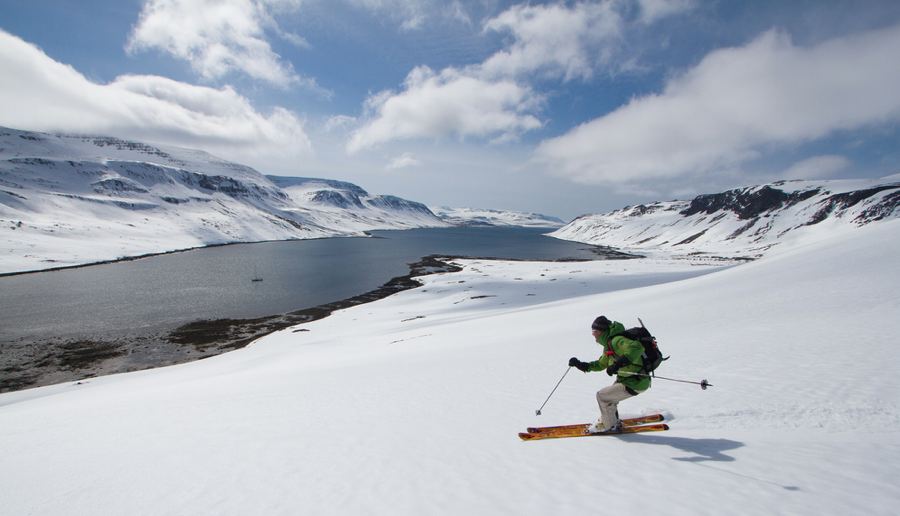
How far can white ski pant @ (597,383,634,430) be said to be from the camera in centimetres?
832

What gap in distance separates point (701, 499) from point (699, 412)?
16.5 ft

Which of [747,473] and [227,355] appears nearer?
[747,473]

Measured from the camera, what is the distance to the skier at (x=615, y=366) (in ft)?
25.2

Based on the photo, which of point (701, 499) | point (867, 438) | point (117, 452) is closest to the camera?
point (701, 499)

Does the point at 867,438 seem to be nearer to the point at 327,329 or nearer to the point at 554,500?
the point at 554,500

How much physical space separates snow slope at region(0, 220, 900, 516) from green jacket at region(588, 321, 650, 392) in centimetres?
134

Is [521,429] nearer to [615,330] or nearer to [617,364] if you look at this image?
[617,364]

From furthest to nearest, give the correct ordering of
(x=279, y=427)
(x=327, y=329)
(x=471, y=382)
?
(x=327, y=329) → (x=471, y=382) → (x=279, y=427)

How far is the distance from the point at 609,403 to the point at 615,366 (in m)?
1.41

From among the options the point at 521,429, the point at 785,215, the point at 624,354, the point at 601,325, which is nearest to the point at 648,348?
the point at 624,354

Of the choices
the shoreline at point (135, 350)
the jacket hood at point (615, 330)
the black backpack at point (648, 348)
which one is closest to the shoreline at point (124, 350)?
the shoreline at point (135, 350)

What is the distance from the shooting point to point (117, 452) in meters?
9.77

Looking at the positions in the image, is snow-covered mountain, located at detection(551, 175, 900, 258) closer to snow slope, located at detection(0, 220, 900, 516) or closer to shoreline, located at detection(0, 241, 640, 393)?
snow slope, located at detection(0, 220, 900, 516)

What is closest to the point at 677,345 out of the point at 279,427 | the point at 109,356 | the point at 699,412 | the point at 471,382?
the point at 699,412
